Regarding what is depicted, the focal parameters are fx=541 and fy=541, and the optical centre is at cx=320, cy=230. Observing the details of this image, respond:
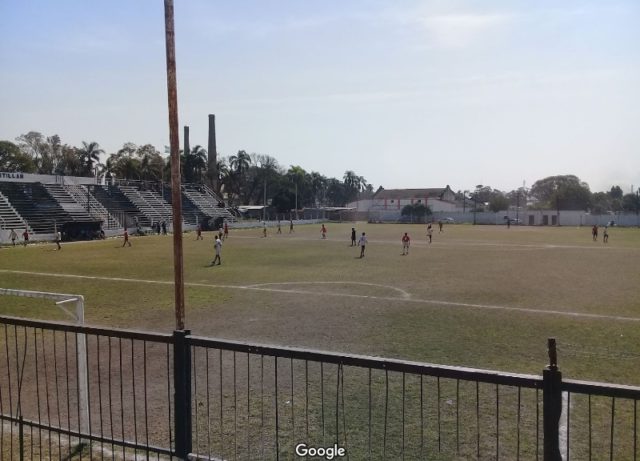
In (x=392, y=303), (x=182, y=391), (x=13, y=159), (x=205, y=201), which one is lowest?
(x=392, y=303)

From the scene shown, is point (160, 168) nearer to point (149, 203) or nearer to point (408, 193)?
point (149, 203)

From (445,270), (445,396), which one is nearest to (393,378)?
(445,396)

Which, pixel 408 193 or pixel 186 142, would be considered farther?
pixel 408 193

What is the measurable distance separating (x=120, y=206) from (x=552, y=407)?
68034 millimetres

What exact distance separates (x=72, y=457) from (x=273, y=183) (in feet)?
389

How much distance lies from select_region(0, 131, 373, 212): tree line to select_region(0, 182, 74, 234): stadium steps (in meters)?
15.2

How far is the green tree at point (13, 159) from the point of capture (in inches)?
2931

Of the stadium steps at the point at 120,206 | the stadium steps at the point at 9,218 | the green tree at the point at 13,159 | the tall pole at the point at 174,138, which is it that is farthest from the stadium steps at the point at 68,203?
the tall pole at the point at 174,138

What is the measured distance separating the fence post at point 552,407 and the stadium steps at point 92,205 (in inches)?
2387

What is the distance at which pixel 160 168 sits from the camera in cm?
9381

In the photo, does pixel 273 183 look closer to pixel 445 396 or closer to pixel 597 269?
pixel 597 269

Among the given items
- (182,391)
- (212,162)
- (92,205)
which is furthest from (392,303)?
(212,162)

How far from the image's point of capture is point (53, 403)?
26.5 ft

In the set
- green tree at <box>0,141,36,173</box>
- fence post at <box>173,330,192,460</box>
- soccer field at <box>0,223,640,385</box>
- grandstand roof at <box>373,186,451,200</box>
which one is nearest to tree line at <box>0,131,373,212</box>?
green tree at <box>0,141,36,173</box>
